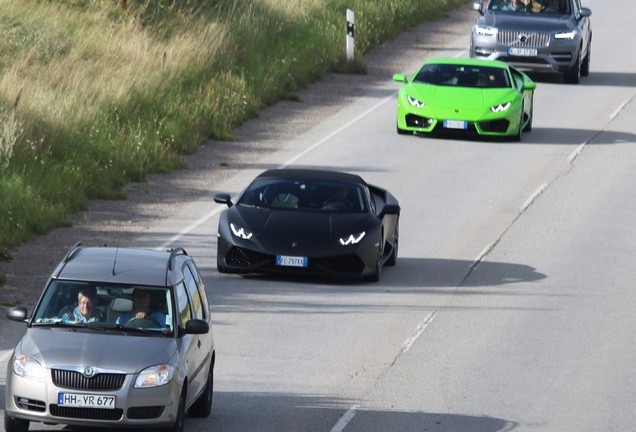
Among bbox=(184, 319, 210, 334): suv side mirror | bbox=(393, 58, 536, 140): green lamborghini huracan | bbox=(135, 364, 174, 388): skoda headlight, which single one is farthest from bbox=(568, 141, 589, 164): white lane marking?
bbox=(135, 364, 174, 388): skoda headlight

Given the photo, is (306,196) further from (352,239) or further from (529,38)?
(529,38)

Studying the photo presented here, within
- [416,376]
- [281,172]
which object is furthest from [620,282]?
[416,376]

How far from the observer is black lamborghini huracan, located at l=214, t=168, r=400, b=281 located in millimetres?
21297

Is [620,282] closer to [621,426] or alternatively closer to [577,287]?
[577,287]

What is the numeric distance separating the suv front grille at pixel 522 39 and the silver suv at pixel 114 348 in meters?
23.2

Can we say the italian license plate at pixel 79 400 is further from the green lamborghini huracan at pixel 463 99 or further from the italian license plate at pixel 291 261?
the green lamborghini huracan at pixel 463 99

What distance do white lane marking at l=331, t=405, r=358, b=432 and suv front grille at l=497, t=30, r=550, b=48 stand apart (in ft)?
74.4

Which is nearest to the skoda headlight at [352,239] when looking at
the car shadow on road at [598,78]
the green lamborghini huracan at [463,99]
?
the green lamborghini huracan at [463,99]

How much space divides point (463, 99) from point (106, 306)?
18363 mm

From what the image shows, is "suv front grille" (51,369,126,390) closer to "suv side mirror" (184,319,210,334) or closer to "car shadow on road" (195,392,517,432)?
"suv side mirror" (184,319,210,334)

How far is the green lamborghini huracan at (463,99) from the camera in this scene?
105 ft

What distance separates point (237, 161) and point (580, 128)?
7.76 metres

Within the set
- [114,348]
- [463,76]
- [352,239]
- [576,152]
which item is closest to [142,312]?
[114,348]

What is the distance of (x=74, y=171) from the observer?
85.9 ft
